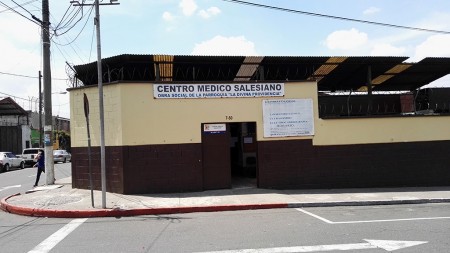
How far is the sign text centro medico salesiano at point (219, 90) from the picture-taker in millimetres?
13203

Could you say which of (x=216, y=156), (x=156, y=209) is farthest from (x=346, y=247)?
(x=216, y=156)

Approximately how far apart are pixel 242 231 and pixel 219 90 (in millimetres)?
6245

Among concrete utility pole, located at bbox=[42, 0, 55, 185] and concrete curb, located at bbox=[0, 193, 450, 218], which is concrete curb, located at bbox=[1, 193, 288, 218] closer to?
concrete curb, located at bbox=[0, 193, 450, 218]

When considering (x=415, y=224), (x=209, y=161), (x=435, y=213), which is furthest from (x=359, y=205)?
(x=209, y=161)

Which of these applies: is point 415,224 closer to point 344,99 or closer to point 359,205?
point 359,205

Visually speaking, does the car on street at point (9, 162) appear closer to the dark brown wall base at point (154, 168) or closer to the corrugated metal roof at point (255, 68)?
the corrugated metal roof at point (255, 68)

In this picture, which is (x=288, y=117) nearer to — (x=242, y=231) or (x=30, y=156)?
(x=242, y=231)

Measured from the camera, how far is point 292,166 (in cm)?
1388

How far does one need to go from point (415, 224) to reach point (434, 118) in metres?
7.66

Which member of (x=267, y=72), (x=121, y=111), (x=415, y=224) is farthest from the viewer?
(x=267, y=72)

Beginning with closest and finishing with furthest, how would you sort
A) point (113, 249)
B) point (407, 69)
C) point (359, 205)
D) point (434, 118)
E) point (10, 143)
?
point (113, 249), point (359, 205), point (434, 118), point (407, 69), point (10, 143)

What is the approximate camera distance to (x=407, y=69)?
17.4 metres

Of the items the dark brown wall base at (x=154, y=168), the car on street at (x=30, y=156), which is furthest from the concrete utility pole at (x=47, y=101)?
the car on street at (x=30, y=156)

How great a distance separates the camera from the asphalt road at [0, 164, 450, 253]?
22.9ft
